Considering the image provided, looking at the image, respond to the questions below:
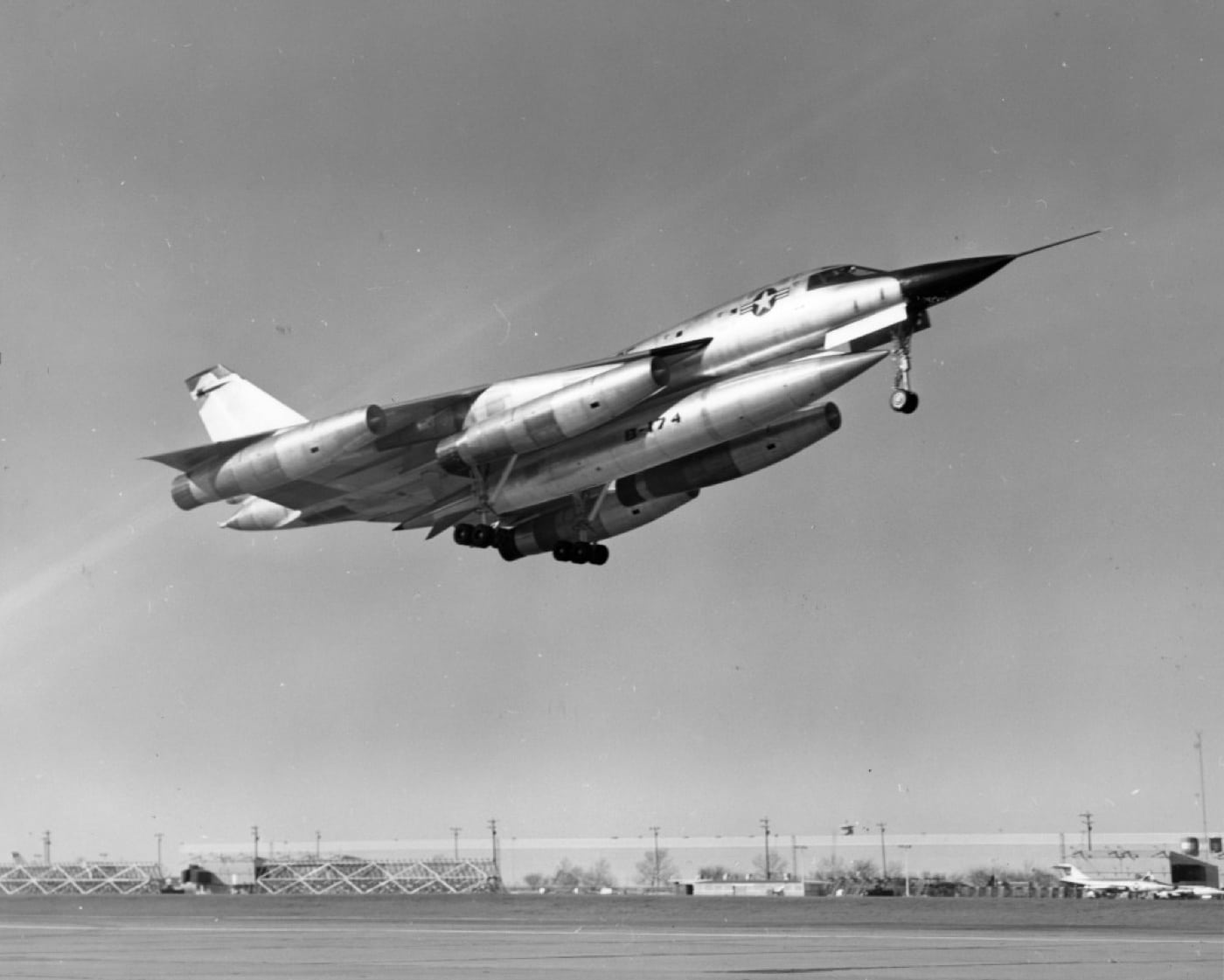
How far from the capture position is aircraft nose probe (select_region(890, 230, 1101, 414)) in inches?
1214

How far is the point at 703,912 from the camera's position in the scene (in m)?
41.8

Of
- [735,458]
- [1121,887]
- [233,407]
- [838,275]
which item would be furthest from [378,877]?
[838,275]

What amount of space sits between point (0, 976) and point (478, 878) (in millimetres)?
76911

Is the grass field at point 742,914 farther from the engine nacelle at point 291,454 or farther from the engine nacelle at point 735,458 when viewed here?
the engine nacelle at point 735,458

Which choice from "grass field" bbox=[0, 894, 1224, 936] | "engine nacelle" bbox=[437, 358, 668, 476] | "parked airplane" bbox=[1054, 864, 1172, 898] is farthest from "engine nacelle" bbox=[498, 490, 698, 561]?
"parked airplane" bbox=[1054, 864, 1172, 898]

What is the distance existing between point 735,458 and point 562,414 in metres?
5.29

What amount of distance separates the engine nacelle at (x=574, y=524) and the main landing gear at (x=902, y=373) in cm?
858

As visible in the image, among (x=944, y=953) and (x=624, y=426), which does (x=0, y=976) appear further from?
(x=624, y=426)

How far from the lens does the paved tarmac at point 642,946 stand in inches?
643

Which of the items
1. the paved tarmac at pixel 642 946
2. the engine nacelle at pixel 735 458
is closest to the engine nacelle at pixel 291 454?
the engine nacelle at pixel 735 458

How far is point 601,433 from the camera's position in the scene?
3519cm

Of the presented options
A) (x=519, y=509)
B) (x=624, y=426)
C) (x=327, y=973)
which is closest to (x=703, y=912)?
(x=519, y=509)

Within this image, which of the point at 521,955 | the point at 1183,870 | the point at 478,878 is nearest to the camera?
the point at 521,955

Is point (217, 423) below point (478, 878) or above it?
above
